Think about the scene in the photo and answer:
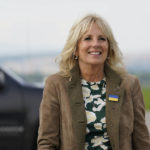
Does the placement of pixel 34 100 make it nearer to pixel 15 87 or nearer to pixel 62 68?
pixel 15 87

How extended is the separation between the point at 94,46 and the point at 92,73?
191mm

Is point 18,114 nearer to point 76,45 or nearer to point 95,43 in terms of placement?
point 76,45

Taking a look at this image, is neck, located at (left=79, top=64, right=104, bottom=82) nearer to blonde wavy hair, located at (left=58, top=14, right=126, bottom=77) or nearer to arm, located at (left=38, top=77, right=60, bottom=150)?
blonde wavy hair, located at (left=58, top=14, right=126, bottom=77)

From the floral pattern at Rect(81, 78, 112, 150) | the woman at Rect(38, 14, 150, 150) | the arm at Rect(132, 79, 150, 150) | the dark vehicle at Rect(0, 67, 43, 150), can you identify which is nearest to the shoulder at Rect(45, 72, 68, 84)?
the woman at Rect(38, 14, 150, 150)

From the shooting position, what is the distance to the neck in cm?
299

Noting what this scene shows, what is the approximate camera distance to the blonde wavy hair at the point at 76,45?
292 centimetres

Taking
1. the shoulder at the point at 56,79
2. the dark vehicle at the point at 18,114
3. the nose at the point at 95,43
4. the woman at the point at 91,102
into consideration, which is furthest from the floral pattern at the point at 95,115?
the dark vehicle at the point at 18,114

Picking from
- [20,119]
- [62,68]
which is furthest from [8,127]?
[62,68]

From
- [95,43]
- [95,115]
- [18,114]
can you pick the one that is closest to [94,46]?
[95,43]

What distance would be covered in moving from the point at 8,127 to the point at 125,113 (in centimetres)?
251

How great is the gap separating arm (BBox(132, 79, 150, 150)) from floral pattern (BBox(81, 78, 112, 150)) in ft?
0.66

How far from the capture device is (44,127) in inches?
114

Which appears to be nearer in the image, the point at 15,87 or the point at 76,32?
the point at 76,32

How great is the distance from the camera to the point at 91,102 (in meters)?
2.91
